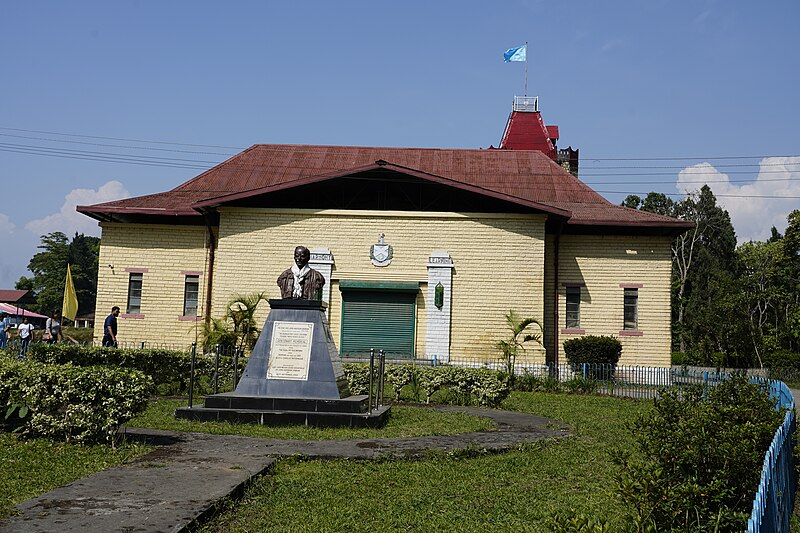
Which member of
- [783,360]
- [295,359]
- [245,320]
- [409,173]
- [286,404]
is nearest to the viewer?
[286,404]

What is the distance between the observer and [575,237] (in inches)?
998

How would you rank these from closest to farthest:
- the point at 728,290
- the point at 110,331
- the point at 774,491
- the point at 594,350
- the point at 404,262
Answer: the point at 774,491
the point at 110,331
the point at 594,350
the point at 404,262
the point at 728,290

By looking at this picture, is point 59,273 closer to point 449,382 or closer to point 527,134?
point 527,134

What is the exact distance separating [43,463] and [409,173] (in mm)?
16746

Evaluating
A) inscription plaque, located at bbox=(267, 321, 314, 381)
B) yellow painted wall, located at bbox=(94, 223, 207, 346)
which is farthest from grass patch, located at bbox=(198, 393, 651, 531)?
yellow painted wall, located at bbox=(94, 223, 207, 346)

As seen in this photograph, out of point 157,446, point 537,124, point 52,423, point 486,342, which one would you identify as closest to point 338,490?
point 157,446

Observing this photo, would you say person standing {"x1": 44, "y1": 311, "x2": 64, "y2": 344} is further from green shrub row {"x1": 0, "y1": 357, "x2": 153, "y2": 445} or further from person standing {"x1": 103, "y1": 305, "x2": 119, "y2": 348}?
green shrub row {"x1": 0, "y1": 357, "x2": 153, "y2": 445}

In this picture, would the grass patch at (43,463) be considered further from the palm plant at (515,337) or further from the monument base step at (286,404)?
the palm plant at (515,337)

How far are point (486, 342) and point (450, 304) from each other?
1.62 meters

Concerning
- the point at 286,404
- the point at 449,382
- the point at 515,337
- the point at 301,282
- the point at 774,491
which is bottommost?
the point at 286,404

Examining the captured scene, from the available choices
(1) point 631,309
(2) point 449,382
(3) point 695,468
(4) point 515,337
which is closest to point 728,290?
(1) point 631,309

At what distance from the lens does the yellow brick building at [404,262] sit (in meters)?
23.9

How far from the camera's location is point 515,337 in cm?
2245

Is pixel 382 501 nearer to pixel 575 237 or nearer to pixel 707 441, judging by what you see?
pixel 707 441
